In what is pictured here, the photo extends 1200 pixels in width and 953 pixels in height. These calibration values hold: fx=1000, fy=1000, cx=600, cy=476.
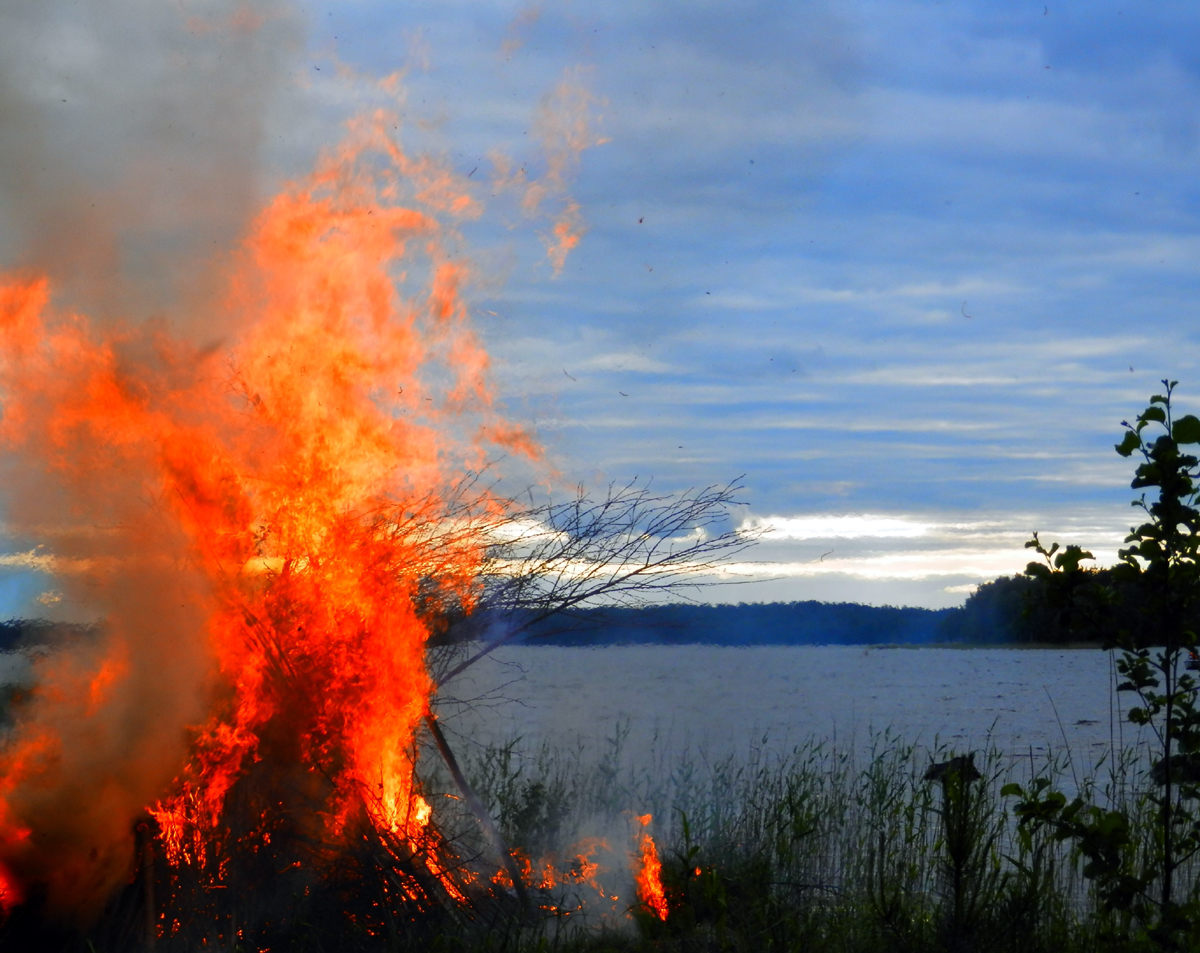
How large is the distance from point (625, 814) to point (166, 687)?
4.40m

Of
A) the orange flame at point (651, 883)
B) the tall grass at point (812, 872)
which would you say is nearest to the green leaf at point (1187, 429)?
the tall grass at point (812, 872)

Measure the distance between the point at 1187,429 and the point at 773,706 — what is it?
4995 centimetres

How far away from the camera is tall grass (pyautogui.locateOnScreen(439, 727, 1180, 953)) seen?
21.3ft

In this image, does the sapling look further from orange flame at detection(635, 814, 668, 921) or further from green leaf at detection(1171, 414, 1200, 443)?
orange flame at detection(635, 814, 668, 921)

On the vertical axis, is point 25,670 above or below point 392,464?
below

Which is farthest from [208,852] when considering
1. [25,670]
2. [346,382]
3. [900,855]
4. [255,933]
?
[900,855]

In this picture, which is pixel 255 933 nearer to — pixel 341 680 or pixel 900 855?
pixel 341 680

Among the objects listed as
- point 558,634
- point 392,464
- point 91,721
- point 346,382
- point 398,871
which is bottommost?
point 398,871

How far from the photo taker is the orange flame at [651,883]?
6957 mm

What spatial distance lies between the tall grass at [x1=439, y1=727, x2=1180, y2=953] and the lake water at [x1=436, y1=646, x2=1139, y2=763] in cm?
97

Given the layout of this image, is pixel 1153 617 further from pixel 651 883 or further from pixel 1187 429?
pixel 651 883

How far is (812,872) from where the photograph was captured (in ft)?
28.4

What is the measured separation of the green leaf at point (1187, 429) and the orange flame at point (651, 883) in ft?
14.7

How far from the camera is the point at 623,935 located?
266 inches
